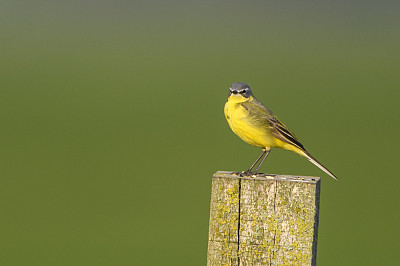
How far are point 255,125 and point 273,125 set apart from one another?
0.22 metres

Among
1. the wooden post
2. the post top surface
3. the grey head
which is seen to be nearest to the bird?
the grey head

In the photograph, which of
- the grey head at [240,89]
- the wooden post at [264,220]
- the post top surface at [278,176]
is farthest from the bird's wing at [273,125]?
the wooden post at [264,220]

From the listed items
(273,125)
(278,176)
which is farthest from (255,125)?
(278,176)

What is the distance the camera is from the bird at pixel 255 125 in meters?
5.10

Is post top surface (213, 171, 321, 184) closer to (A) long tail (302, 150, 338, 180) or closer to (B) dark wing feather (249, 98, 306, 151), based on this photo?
(A) long tail (302, 150, 338, 180)

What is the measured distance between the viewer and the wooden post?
132 inches

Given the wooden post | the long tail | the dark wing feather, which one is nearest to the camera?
the wooden post

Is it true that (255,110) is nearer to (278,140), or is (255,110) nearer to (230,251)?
(278,140)

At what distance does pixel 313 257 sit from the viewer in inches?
135

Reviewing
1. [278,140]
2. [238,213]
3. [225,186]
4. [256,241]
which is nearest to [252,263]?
[256,241]

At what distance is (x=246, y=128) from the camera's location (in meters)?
5.10

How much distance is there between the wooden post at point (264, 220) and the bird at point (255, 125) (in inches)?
62.1

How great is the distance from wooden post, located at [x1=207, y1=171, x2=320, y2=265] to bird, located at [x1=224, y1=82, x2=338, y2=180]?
158 centimetres

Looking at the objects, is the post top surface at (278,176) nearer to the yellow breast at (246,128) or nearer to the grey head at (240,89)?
the yellow breast at (246,128)
